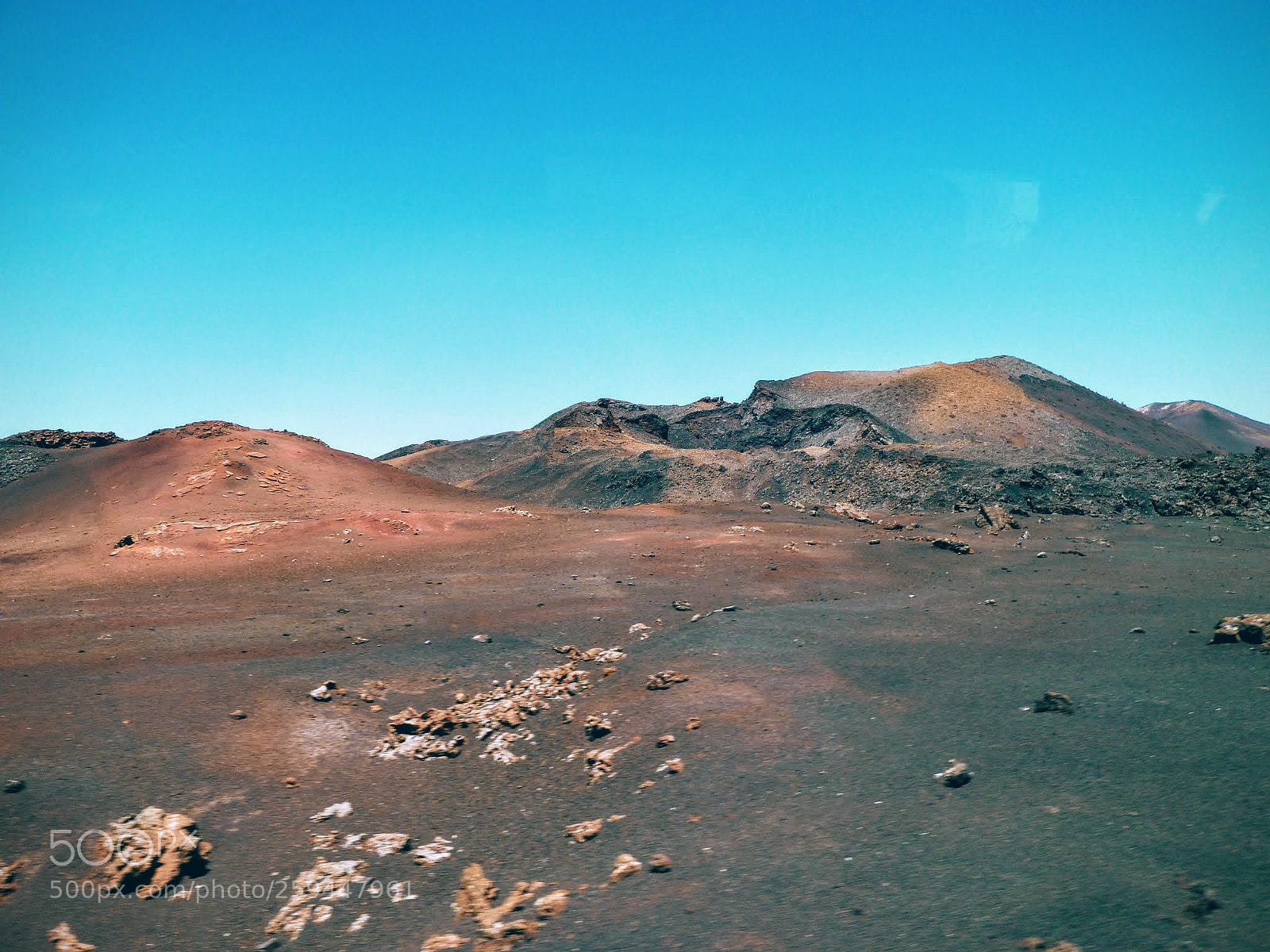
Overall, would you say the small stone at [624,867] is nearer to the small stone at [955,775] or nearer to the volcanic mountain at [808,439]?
the small stone at [955,775]

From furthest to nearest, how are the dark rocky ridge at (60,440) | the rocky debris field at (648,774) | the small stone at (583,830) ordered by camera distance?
the dark rocky ridge at (60,440)
the small stone at (583,830)
the rocky debris field at (648,774)

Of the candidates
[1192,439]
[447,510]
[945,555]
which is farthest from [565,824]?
[1192,439]

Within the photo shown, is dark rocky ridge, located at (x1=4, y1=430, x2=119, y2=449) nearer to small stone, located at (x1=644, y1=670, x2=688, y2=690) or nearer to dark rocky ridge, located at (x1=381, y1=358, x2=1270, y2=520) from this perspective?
dark rocky ridge, located at (x1=381, y1=358, x2=1270, y2=520)

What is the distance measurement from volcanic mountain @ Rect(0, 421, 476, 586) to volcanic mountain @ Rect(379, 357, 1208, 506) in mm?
14333

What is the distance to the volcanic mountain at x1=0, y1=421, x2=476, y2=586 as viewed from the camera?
20.9 metres

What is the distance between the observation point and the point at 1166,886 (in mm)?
4559

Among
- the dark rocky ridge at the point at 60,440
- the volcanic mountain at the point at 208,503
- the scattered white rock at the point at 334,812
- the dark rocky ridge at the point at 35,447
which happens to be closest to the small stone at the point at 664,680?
the scattered white rock at the point at 334,812

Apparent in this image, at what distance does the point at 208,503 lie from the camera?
24.9 metres

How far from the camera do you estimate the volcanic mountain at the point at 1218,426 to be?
96250mm

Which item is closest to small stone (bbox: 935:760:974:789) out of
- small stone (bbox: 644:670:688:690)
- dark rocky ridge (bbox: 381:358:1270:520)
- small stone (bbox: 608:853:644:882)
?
small stone (bbox: 608:853:644:882)

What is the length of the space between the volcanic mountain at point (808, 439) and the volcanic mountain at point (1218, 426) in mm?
41350

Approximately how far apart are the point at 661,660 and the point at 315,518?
17.3 meters

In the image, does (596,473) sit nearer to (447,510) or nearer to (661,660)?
(447,510)

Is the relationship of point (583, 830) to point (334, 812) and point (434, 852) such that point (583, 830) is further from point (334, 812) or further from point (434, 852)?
point (334, 812)
